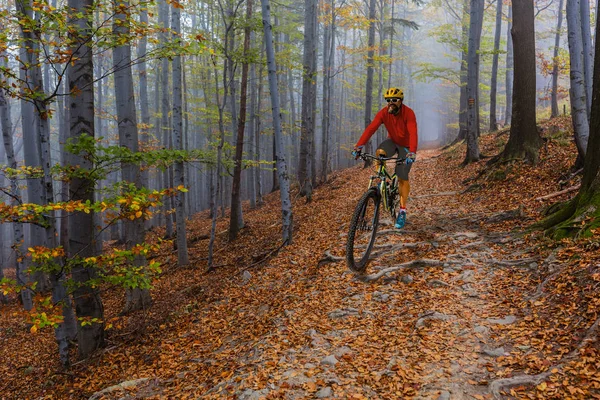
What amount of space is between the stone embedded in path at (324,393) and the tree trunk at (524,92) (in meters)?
8.47

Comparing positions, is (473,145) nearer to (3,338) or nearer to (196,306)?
(196,306)

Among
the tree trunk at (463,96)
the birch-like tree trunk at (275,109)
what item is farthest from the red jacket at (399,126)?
the tree trunk at (463,96)

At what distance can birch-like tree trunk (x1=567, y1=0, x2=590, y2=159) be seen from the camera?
24.4 ft

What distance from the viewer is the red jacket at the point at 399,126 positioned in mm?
5797

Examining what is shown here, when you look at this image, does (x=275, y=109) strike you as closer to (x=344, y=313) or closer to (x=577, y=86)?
(x=344, y=313)

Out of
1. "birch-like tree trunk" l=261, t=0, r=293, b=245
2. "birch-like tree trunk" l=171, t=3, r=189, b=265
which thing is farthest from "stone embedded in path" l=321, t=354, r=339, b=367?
"birch-like tree trunk" l=171, t=3, r=189, b=265

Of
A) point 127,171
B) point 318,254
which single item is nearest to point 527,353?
point 318,254

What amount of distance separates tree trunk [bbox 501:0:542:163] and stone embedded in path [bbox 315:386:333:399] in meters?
8.47

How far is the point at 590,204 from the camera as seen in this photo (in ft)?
16.2

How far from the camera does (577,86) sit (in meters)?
7.59

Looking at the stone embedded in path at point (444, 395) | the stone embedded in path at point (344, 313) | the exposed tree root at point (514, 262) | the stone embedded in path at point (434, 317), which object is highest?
the exposed tree root at point (514, 262)

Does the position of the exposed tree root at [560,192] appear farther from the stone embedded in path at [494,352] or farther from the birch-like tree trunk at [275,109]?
the birch-like tree trunk at [275,109]

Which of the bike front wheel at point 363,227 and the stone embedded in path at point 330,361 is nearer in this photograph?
the stone embedded in path at point 330,361

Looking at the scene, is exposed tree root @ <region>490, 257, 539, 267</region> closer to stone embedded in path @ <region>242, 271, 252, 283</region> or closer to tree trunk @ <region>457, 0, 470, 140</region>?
stone embedded in path @ <region>242, 271, 252, 283</region>
